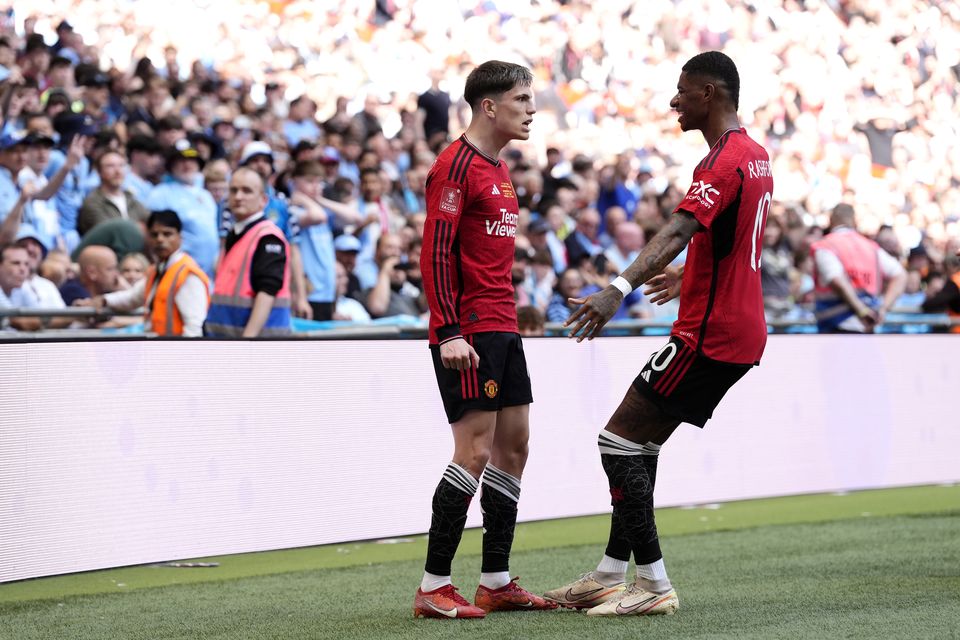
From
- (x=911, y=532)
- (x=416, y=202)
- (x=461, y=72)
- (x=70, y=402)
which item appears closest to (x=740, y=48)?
(x=461, y=72)

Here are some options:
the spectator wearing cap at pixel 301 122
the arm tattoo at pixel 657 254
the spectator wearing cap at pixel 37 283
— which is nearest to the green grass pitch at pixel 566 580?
the arm tattoo at pixel 657 254

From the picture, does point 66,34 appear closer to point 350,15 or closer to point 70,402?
point 350,15

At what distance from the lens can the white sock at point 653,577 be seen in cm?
545

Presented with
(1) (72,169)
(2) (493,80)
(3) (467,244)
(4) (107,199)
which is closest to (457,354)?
(3) (467,244)

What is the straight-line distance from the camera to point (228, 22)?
18.1 meters

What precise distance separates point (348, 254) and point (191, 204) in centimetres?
148

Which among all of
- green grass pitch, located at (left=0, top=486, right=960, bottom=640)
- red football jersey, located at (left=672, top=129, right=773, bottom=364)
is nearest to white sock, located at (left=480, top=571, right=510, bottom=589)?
green grass pitch, located at (left=0, top=486, right=960, bottom=640)

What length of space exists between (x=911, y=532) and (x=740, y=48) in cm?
1956

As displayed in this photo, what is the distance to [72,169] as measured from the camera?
442 inches

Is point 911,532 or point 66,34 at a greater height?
point 66,34

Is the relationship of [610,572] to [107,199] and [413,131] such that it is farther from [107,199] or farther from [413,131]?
[413,131]

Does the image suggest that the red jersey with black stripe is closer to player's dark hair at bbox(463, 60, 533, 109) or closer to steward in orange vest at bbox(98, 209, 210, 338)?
player's dark hair at bbox(463, 60, 533, 109)

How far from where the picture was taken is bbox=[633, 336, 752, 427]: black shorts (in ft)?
17.7

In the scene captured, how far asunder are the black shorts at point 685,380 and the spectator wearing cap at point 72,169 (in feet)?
22.5
